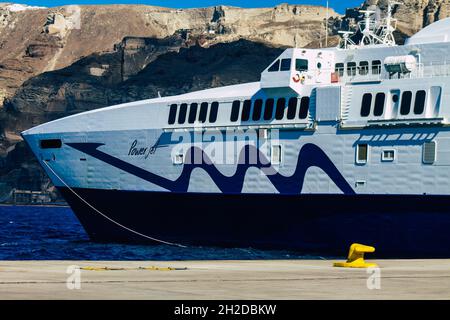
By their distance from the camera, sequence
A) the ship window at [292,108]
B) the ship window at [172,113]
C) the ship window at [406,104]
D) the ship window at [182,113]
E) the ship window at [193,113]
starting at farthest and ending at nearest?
the ship window at [172,113] < the ship window at [182,113] < the ship window at [193,113] < the ship window at [292,108] < the ship window at [406,104]

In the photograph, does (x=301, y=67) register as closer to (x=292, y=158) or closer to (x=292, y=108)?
(x=292, y=108)

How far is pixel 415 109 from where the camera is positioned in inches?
1410

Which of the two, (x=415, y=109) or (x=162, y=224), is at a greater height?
(x=415, y=109)

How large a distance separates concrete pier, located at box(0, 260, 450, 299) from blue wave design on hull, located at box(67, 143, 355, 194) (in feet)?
50.1

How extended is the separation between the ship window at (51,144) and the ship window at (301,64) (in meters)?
12.1

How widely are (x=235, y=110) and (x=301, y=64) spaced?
9.96 feet

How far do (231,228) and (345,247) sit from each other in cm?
501

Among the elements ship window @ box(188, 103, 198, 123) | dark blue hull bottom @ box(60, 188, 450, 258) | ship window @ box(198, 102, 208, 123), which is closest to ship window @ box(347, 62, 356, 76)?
dark blue hull bottom @ box(60, 188, 450, 258)

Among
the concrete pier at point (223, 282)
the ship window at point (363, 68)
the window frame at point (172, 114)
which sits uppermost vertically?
the ship window at point (363, 68)

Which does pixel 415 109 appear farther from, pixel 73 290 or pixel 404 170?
pixel 73 290

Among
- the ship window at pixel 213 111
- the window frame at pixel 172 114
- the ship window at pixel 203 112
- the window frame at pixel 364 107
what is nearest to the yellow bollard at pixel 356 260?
the window frame at pixel 364 107

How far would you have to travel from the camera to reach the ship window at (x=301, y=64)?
39.8 m

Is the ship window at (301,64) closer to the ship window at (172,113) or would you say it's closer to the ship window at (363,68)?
the ship window at (363,68)
